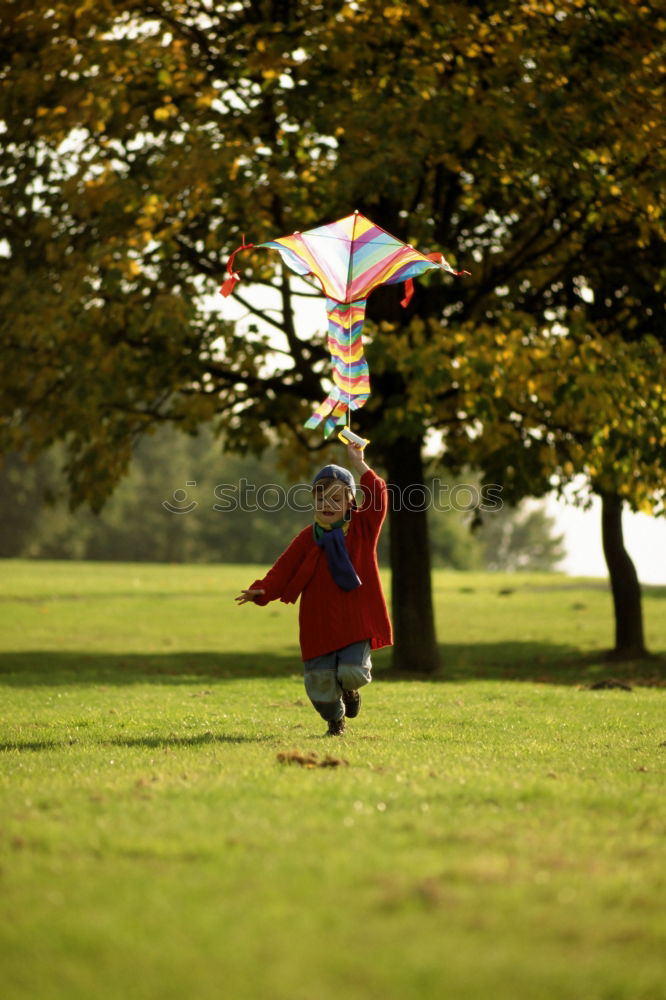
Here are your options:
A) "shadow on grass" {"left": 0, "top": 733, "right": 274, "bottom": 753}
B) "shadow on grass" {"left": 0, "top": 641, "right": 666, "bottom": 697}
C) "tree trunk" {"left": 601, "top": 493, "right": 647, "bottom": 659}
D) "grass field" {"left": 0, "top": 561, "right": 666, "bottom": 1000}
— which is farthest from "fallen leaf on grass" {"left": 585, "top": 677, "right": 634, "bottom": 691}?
"shadow on grass" {"left": 0, "top": 733, "right": 274, "bottom": 753}

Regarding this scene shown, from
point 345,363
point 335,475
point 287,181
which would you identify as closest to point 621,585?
point 287,181

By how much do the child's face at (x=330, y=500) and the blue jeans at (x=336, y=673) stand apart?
3.35 feet

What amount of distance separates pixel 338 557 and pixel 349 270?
3.11 m

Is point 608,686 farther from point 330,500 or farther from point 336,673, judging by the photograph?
point 330,500

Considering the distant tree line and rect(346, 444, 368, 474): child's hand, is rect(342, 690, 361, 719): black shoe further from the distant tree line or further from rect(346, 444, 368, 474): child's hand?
the distant tree line

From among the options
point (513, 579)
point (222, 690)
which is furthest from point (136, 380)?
point (513, 579)

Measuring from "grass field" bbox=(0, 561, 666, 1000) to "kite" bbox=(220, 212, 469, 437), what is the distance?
10.6 ft

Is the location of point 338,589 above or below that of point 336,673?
above

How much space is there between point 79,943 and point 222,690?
36.0 feet

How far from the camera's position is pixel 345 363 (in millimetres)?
10188

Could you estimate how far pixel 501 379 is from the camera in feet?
52.1

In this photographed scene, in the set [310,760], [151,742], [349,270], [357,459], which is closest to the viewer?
[310,760]

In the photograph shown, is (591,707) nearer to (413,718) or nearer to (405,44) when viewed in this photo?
(413,718)

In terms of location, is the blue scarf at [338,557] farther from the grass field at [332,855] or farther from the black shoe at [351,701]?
the grass field at [332,855]
